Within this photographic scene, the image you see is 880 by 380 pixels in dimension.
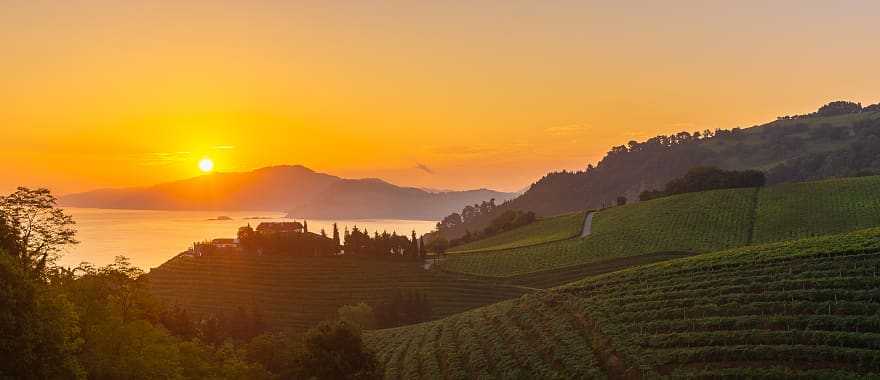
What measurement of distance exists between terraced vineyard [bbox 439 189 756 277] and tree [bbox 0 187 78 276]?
6859 cm

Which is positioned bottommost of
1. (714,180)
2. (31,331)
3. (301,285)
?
(301,285)

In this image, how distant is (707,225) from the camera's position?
92625 mm

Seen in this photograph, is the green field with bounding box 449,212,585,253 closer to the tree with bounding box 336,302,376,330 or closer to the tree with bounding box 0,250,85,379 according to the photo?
the tree with bounding box 336,302,376,330

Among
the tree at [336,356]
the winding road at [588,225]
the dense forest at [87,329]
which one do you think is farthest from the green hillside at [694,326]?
the winding road at [588,225]

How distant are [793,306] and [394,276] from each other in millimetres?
69811

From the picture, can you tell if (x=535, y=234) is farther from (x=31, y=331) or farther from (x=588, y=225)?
(x=31, y=331)

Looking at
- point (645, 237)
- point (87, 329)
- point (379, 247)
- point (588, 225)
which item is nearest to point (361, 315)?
point (379, 247)

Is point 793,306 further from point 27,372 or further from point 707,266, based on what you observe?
point 27,372

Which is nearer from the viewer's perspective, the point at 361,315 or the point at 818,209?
the point at 361,315

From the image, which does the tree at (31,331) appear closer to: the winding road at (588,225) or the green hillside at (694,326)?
the green hillside at (694,326)

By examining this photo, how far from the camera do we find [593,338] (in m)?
37.8

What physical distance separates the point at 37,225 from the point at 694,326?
35.1m

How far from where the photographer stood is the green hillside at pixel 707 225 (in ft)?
278

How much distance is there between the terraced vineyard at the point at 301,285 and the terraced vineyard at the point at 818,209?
129 feet
